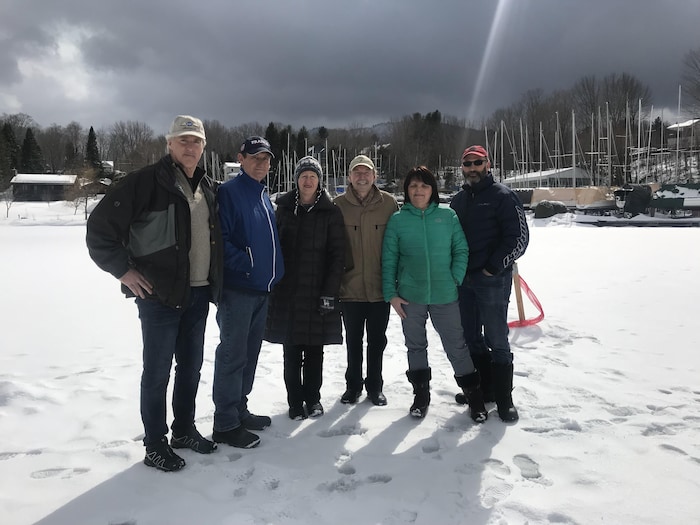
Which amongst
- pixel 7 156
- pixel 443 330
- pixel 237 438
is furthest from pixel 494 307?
pixel 7 156

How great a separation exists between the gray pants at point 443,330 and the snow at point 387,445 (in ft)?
1.48

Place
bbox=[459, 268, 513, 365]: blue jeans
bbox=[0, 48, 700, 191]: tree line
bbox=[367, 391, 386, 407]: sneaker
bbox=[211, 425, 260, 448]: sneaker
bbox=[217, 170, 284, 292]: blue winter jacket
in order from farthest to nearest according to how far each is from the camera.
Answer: bbox=[0, 48, 700, 191]: tree line
bbox=[367, 391, 386, 407]: sneaker
bbox=[459, 268, 513, 365]: blue jeans
bbox=[211, 425, 260, 448]: sneaker
bbox=[217, 170, 284, 292]: blue winter jacket

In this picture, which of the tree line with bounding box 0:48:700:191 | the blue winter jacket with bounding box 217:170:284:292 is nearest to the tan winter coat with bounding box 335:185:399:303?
the blue winter jacket with bounding box 217:170:284:292

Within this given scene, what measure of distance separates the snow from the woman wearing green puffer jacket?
335mm

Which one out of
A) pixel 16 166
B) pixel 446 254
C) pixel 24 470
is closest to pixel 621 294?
pixel 446 254

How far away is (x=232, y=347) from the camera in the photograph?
119 inches

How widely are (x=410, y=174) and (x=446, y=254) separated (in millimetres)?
681

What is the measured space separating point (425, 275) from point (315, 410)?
134cm

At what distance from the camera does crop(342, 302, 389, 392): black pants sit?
371 cm

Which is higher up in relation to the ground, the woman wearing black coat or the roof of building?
the roof of building

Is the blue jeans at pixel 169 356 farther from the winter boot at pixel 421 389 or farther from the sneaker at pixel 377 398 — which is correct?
the winter boot at pixel 421 389

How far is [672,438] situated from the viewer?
123 inches

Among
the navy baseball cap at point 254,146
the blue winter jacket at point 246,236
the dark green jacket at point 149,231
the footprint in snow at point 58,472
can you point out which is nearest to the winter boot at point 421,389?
the blue winter jacket at point 246,236

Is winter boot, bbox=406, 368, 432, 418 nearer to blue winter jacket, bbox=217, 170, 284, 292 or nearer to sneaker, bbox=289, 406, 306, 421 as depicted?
sneaker, bbox=289, 406, 306, 421
